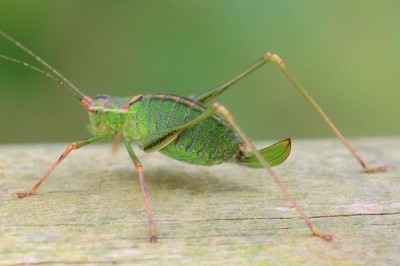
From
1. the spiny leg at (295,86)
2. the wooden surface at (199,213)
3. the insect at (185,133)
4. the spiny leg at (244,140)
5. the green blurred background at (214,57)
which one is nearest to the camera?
the wooden surface at (199,213)

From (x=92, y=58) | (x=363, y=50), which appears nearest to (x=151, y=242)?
(x=92, y=58)

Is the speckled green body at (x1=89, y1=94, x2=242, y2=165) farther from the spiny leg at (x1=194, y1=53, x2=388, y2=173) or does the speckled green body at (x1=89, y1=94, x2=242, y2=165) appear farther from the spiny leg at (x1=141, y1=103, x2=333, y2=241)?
the spiny leg at (x1=194, y1=53, x2=388, y2=173)

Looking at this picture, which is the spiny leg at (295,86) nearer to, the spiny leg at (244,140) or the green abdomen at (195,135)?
the green abdomen at (195,135)

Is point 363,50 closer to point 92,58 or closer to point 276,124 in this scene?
point 276,124

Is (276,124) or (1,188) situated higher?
Answer: (1,188)

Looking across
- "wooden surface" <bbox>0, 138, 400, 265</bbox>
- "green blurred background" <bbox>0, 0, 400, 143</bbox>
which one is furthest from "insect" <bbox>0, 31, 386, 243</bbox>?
"green blurred background" <bbox>0, 0, 400, 143</bbox>

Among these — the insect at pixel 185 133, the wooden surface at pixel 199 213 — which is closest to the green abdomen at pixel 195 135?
the insect at pixel 185 133
